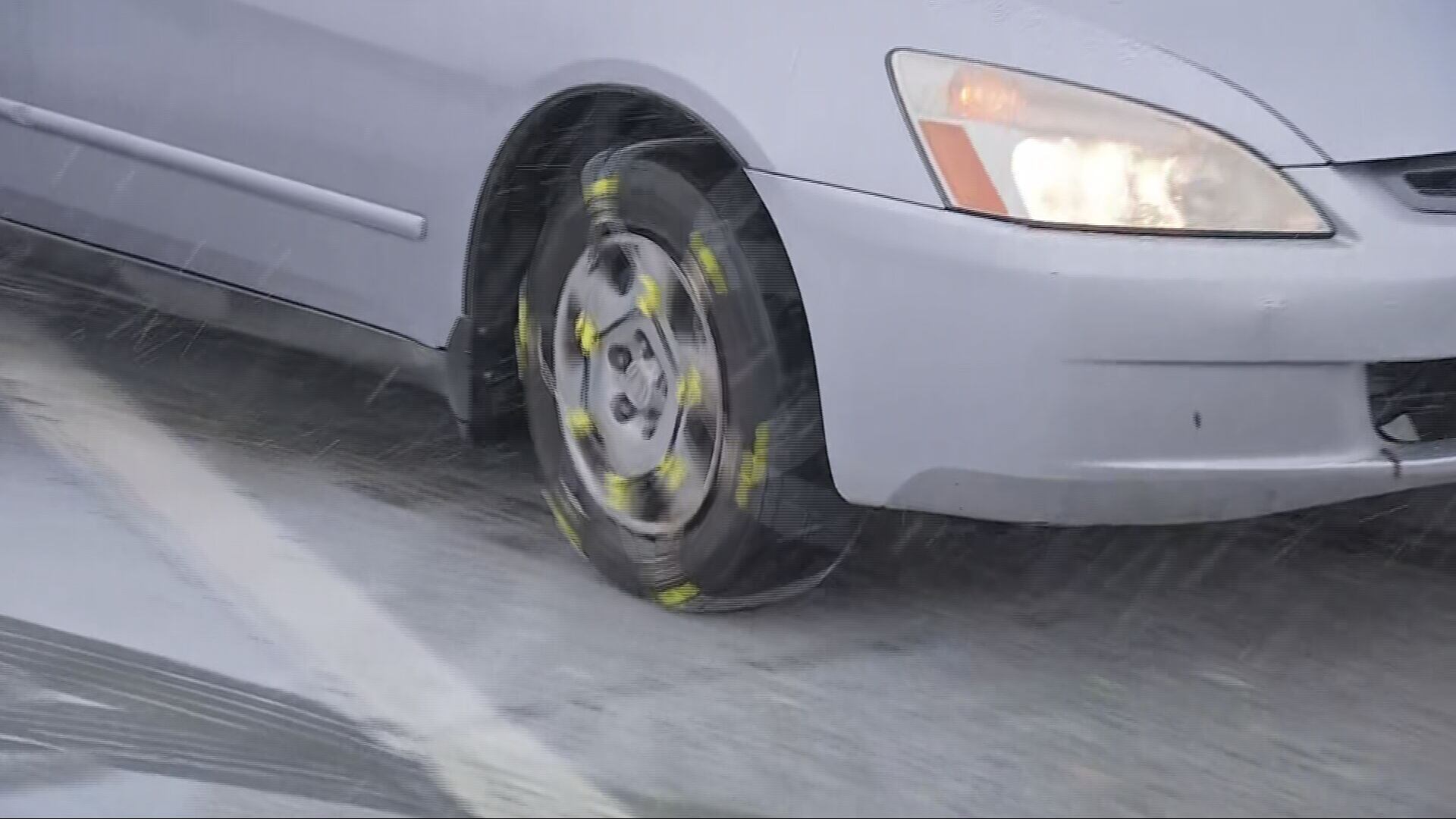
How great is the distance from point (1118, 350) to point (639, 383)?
0.95 meters

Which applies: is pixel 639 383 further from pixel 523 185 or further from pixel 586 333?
pixel 523 185

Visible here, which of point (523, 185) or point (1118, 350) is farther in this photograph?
point (523, 185)

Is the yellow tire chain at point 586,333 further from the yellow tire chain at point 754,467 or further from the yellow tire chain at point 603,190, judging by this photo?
the yellow tire chain at point 754,467

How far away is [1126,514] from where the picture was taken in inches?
124

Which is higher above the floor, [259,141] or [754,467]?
[259,141]

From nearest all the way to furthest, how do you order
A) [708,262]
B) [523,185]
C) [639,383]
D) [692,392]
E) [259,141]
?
[708,262]
[692,392]
[639,383]
[523,185]
[259,141]

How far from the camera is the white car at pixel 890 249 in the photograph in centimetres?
296

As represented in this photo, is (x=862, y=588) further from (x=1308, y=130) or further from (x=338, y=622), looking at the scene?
(x=1308, y=130)

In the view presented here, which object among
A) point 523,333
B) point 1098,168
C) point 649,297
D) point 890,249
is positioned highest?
point 1098,168

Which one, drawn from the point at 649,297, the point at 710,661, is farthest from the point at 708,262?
Result: the point at 710,661

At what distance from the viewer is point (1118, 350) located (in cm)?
296

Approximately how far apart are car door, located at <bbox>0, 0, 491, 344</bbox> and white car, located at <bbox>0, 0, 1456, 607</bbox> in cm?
1

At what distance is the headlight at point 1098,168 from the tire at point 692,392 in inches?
16.2

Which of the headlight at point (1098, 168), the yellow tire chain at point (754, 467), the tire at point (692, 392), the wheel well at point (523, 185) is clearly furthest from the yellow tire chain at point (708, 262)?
the headlight at point (1098, 168)
